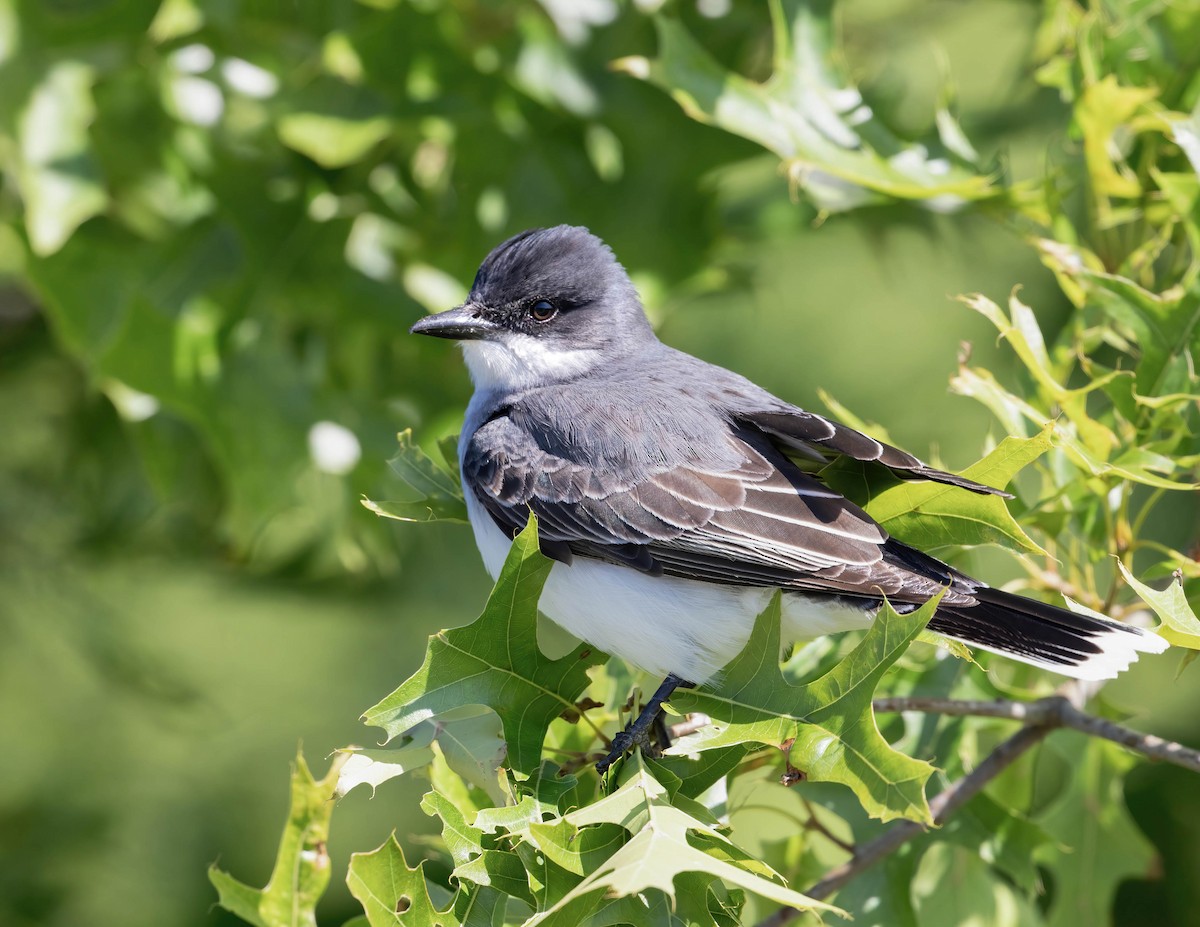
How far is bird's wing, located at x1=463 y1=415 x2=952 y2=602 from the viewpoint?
8.34ft

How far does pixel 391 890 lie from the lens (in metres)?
2.04

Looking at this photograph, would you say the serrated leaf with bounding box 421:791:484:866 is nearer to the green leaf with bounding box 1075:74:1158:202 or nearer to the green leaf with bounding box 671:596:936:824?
the green leaf with bounding box 671:596:936:824

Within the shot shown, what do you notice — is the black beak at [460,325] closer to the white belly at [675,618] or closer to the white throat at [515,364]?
the white throat at [515,364]

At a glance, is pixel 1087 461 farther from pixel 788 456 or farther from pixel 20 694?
pixel 20 694

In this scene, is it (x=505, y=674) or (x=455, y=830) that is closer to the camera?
(x=455, y=830)

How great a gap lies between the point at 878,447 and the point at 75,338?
202cm

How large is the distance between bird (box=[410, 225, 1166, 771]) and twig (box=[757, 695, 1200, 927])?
138mm

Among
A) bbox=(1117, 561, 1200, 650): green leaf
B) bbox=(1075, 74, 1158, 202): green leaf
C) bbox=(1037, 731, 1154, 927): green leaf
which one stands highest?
bbox=(1075, 74, 1158, 202): green leaf

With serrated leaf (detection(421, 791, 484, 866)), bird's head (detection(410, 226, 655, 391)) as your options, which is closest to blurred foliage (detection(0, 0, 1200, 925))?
serrated leaf (detection(421, 791, 484, 866))

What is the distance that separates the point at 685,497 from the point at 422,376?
153 centimetres

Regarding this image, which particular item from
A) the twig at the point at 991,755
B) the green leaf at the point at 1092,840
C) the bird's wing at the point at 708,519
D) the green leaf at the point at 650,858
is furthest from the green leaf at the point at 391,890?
the green leaf at the point at 1092,840

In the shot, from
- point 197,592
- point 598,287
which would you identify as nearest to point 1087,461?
point 598,287

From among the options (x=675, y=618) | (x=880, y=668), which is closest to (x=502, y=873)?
(x=880, y=668)

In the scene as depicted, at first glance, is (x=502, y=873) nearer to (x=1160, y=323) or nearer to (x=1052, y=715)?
(x=1052, y=715)
